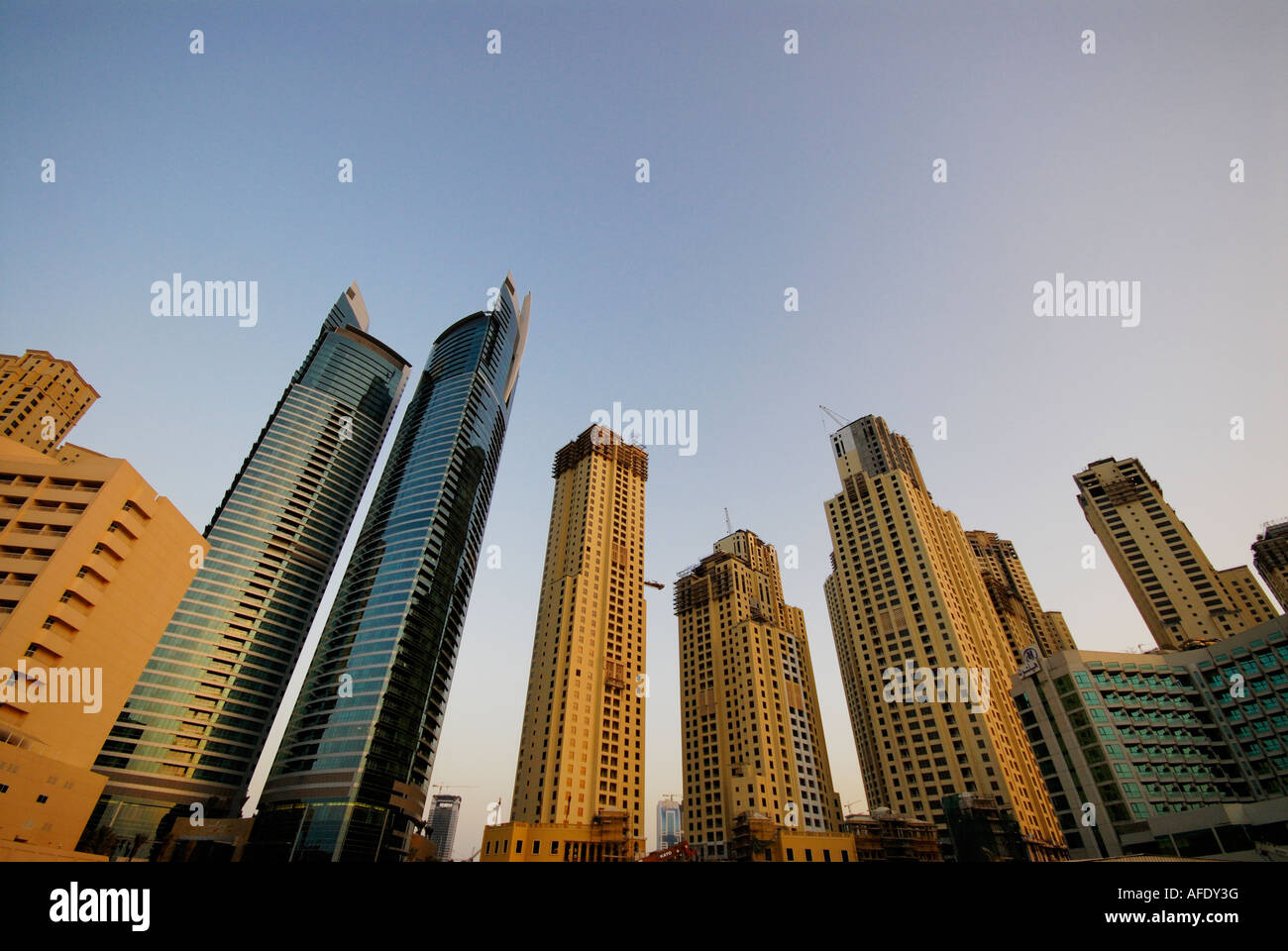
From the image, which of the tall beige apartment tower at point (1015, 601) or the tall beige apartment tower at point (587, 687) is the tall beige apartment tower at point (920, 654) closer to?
the tall beige apartment tower at point (1015, 601)

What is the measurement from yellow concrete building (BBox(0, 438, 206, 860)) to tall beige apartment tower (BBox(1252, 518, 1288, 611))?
19197 cm

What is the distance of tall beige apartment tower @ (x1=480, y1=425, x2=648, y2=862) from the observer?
77.0m

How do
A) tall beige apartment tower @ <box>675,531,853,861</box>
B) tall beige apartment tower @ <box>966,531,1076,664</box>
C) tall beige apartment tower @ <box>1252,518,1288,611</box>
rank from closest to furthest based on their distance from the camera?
tall beige apartment tower @ <box>675,531,853,861</box> → tall beige apartment tower @ <box>1252,518,1288,611</box> → tall beige apartment tower @ <box>966,531,1076,664</box>

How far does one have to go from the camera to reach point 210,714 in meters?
110

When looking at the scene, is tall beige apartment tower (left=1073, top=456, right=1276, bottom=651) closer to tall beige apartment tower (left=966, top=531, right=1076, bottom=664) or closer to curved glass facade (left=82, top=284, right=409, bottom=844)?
tall beige apartment tower (left=966, top=531, right=1076, bottom=664)

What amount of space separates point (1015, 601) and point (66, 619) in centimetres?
17055

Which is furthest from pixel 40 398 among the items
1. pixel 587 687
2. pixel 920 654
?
pixel 920 654

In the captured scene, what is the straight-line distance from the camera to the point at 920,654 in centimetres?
8975

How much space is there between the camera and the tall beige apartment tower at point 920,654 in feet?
261

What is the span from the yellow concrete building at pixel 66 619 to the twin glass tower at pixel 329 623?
4655cm

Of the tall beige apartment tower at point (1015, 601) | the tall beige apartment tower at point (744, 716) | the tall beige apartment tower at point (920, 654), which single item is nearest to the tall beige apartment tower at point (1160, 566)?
the tall beige apartment tower at point (1015, 601)

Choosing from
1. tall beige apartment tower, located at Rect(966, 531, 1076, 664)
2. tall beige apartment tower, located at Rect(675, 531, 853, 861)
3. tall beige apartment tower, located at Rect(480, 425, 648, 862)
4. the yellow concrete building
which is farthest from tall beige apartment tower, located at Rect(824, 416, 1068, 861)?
the yellow concrete building

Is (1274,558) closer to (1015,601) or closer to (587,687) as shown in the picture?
(1015,601)
